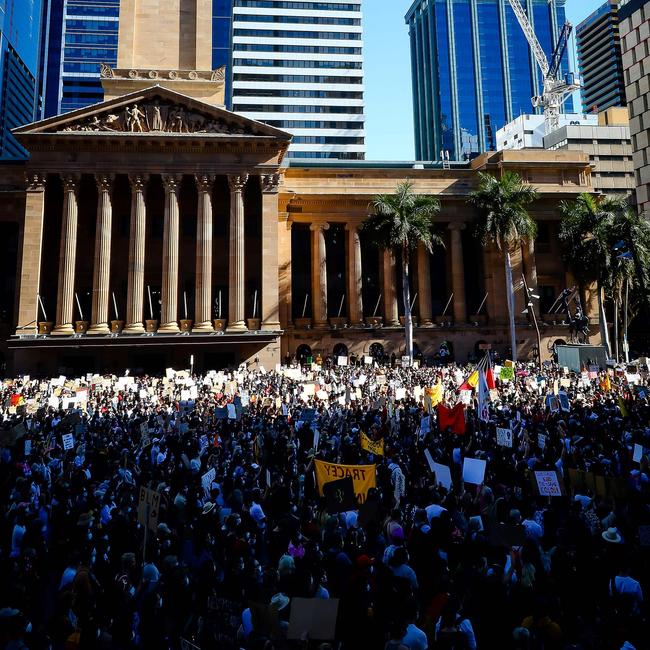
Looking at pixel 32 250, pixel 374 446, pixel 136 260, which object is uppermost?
pixel 32 250

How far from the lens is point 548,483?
34.3ft

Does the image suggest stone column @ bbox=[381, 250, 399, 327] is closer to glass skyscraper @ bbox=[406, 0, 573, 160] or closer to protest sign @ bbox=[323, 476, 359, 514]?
protest sign @ bbox=[323, 476, 359, 514]

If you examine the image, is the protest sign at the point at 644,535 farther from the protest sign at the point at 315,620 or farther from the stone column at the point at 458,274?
the stone column at the point at 458,274

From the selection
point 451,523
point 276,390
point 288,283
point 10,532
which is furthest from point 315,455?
point 288,283

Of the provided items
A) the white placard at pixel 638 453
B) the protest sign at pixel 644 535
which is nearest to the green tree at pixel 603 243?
the white placard at pixel 638 453

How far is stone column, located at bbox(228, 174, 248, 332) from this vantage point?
45281 millimetres

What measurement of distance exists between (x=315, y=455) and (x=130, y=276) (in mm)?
34820

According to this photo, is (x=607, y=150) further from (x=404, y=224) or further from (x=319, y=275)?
(x=319, y=275)

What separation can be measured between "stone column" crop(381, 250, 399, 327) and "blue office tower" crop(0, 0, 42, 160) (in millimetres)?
110787

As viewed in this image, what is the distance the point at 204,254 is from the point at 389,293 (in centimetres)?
1801

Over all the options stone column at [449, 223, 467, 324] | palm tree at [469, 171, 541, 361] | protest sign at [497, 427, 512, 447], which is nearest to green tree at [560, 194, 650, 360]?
palm tree at [469, 171, 541, 361]

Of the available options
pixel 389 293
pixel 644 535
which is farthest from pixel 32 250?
pixel 644 535

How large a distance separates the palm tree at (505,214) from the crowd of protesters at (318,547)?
107ft

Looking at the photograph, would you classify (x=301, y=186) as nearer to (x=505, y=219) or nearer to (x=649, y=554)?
(x=505, y=219)
